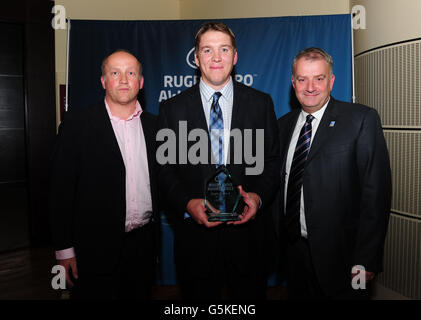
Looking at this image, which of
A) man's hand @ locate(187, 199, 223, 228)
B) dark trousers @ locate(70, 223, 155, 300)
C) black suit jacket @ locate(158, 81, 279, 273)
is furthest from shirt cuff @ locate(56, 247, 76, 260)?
man's hand @ locate(187, 199, 223, 228)

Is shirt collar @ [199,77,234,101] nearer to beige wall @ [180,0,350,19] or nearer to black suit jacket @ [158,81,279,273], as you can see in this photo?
black suit jacket @ [158,81,279,273]

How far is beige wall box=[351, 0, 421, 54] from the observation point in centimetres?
273

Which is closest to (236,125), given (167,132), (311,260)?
(167,132)

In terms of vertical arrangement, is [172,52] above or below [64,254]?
above

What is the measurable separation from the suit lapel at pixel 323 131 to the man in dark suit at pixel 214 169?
0.22 metres

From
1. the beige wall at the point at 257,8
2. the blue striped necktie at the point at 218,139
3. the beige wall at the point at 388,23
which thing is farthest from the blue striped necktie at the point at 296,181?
the beige wall at the point at 257,8

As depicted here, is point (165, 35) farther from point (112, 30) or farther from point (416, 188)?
point (416, 188)

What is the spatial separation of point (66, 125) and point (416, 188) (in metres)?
2.56

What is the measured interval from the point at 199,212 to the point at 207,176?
0.20m

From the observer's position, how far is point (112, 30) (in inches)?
127

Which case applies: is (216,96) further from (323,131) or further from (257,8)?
(257,8)

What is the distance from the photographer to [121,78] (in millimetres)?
2047

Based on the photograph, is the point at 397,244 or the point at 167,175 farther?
the point at 397,244

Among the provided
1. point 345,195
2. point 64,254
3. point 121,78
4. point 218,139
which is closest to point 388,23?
point 345,195
